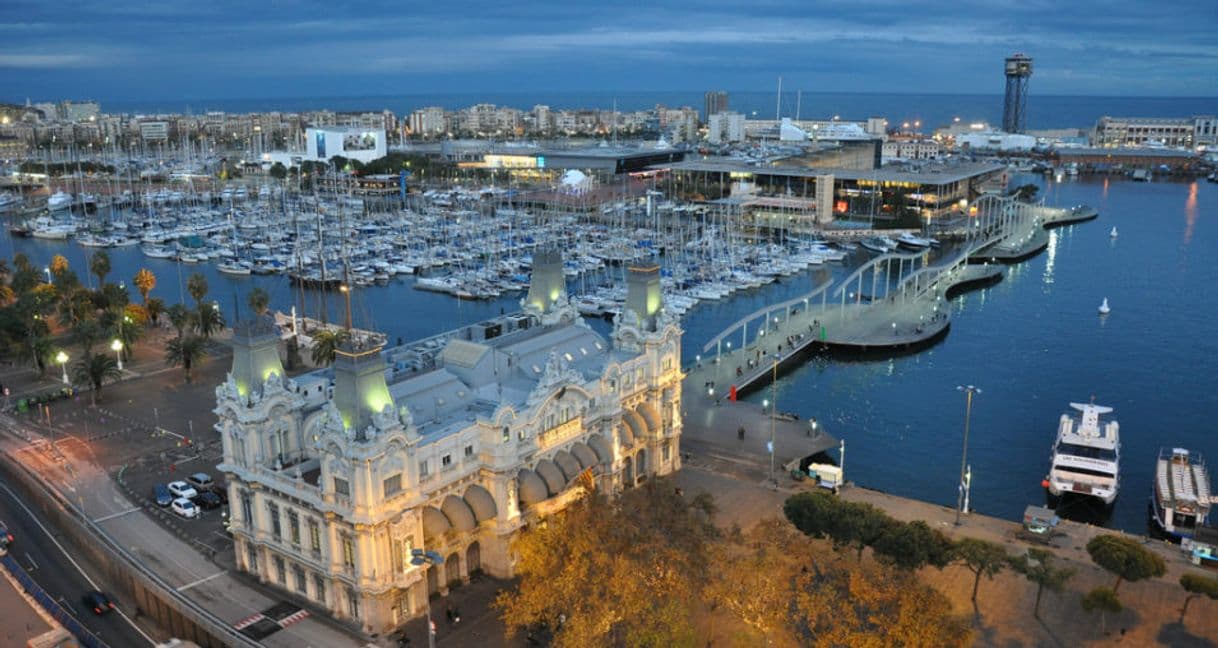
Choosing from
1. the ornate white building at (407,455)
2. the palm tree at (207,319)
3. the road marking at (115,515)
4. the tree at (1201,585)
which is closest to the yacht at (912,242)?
the ornate white building at (407,455)

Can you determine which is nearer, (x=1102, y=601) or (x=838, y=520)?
(x=1102, y=601)

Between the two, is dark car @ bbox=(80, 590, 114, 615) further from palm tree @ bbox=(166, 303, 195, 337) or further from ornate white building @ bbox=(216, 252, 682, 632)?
palm tree @ bbox=(166, 303, 195, 337)

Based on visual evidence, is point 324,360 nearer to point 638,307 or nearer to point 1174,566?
point 638,307

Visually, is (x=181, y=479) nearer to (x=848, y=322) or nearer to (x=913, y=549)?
(x=913, y=549)

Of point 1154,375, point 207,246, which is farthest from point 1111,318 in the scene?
point 207,246

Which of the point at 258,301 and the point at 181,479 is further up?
the point at 258,301

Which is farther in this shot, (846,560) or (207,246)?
(207,246)

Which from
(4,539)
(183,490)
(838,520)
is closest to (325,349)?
(183,490)

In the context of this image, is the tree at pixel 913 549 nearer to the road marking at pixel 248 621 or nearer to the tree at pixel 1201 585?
the tree at pixel 1201 585
